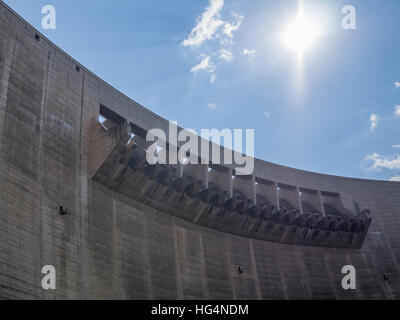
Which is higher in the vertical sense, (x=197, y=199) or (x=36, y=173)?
(x=197, y=199)

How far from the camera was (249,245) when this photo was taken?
34.7 m

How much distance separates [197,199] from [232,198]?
298 centimetres

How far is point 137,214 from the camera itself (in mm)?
27797

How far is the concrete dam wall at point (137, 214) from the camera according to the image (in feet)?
71.1

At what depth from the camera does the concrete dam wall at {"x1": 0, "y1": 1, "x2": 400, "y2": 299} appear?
853 inches

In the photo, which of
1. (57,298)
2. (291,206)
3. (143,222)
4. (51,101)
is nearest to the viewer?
(57,298)

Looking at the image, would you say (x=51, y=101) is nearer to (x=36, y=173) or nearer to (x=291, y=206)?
(x=36, y=173)

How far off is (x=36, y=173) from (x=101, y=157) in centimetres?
460

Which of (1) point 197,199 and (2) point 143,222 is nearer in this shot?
(2) point 143,222

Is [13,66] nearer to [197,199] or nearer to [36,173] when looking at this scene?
[36,173]
